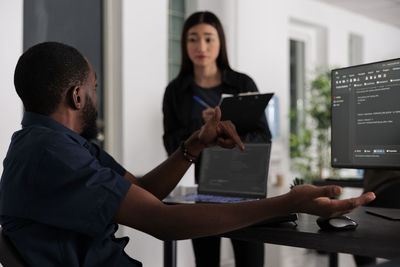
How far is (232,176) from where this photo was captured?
174 centimetres

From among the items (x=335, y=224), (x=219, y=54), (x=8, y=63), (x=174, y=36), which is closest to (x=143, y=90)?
(x=174, y=36)

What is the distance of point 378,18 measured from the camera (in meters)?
6.70

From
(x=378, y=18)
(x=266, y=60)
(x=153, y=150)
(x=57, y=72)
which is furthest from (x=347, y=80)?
(x=378, y=18)

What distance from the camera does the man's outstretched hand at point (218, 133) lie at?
58.7 inches

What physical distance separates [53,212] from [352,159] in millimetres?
979

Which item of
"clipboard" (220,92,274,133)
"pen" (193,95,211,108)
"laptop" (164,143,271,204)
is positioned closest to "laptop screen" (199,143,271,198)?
"laptop" (164,143,271,204)

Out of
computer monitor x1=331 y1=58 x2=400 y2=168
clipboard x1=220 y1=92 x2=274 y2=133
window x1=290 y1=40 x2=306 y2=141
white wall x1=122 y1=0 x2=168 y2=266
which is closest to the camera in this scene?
computer monitor x1=331 y1=58 x2=400 y2=168

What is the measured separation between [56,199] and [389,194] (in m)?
1.57

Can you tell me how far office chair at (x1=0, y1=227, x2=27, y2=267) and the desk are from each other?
54cm

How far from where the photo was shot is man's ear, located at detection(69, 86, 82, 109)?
1127 mm

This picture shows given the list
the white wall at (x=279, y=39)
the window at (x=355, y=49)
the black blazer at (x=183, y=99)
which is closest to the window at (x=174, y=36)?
the white wall at (x=279, y=39)

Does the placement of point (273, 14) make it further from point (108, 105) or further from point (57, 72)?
point (57, 72)

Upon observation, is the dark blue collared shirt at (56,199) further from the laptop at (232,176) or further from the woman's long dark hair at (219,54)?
the woman's long dark hair at (219,54)

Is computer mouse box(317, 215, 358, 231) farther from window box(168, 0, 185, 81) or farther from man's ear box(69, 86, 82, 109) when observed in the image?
window box(168, 0, 185, 81)
